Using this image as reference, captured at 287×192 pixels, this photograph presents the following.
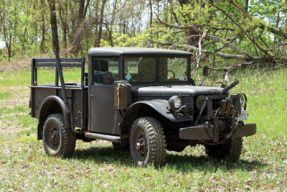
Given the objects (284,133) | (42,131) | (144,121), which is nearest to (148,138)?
(144,121)

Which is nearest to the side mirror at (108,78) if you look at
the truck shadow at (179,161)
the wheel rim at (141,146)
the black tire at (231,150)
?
the wheel rim at (141,146)

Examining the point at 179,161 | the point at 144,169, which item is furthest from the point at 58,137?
the point at 144,169

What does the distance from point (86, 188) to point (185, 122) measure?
1983mm

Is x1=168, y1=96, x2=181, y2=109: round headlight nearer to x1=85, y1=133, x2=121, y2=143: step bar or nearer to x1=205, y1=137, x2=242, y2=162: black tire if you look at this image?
x1=85, y1=133, x2=121, y2=143: step bar

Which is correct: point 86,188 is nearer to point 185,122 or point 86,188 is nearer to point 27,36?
point 185,122

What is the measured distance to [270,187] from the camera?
18.1 feet

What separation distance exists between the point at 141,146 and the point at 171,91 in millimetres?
994

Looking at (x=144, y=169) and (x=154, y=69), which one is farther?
(x=154, y=69)

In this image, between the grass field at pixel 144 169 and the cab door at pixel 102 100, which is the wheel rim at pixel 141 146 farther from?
the cab door at pixel 102 100

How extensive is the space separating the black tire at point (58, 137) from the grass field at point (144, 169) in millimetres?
192

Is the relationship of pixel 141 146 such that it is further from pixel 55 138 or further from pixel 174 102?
pixel 55 138

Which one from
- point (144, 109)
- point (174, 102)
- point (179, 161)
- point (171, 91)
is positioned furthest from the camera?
point (179, 161)

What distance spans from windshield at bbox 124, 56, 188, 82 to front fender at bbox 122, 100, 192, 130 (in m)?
0.64

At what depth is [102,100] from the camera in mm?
7277
